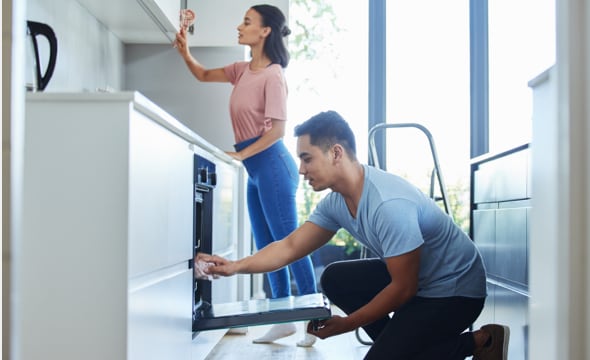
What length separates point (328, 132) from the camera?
2240 millimetres

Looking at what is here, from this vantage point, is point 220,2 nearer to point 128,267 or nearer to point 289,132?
point 289,132

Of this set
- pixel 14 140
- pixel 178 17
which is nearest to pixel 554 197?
pixel 14 140

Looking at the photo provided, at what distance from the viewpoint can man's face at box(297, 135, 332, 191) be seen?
223cm

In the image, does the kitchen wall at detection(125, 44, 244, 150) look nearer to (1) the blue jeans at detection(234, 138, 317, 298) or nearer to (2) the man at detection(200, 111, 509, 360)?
(1) the blue jeans at detection(234, 138, 317, 298)

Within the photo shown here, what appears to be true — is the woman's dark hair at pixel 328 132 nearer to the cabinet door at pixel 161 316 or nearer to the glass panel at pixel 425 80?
the cabinet door at pixel 161 316

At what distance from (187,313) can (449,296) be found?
80 centimetres

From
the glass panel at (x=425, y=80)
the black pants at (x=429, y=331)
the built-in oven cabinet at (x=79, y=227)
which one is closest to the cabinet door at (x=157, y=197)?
the built-in oven cabinet at (x=79, y=227)

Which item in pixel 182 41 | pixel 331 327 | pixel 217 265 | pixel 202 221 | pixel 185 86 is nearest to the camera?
pixel 331 327

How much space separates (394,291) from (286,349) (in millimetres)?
1386

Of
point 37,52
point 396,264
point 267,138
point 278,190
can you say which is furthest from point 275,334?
point 37,52

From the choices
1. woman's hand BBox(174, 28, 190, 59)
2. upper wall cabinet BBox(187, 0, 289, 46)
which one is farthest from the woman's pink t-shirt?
upper wall cabinet BBox(187, 0, 289, 46)

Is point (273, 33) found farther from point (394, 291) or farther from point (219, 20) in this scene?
point (394, 291)

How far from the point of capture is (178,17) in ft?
11.9

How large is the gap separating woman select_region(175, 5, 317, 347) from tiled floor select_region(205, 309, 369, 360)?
0.07m
